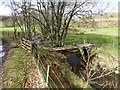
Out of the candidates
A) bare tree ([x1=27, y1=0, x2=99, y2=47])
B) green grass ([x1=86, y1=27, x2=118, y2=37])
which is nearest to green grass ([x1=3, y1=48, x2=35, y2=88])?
bare tree ([x1=27, y1=0, x2=99, y2=47])

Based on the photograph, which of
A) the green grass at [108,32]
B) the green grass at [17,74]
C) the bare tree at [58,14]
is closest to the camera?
the green grass at [17,74]

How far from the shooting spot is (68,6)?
29.1 meters

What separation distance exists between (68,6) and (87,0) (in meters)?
2.44

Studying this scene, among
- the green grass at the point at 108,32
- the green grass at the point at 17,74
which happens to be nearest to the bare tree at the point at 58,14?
the green grass at the point at 17,74

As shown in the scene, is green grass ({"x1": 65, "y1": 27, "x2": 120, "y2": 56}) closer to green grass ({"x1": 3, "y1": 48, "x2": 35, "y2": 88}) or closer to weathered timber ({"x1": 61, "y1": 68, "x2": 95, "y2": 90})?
weathered timber ({"x1": 61, "y1": 68, "x2": 95, "y2": 90})

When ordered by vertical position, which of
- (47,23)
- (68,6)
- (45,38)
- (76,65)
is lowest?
(76,65)

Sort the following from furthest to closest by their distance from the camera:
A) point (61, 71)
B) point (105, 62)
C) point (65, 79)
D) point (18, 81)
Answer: point (105, 62) < point (61, 71) < point (65, 79) < point (18, 81)

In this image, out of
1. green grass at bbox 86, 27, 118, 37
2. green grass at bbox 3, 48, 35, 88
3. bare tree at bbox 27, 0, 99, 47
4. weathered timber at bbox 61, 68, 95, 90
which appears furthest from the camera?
green grass at bbox 86, 27, 118, 37

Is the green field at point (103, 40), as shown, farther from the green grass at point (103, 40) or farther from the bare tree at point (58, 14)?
the bare tree at point (58, 14)

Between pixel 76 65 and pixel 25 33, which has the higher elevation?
pixel 25 33

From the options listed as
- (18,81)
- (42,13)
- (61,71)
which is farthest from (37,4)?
(18,81)

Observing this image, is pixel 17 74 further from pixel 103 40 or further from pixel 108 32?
pixel 108 32

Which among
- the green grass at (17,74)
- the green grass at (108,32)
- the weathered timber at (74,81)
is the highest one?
the green grass at (108,32)

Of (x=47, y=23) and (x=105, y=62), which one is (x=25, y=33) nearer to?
(x=47, y=23)
